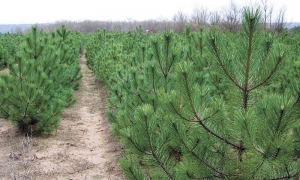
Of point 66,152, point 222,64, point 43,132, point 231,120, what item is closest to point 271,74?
point 222,64

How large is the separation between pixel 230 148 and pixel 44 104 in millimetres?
4833

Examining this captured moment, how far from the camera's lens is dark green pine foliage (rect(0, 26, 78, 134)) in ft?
21.4

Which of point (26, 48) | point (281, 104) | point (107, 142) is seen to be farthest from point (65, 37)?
point (281, 104)

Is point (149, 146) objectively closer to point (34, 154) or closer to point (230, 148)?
point (230, 148)

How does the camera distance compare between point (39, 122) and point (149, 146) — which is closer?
point (149, 146)

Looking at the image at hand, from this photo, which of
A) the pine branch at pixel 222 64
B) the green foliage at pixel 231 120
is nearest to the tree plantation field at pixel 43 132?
the green foliage at pixel 231 120

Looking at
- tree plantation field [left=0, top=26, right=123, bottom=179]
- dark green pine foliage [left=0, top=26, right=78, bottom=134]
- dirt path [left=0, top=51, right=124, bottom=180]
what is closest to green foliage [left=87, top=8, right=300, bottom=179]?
dirt path [left=0, top=51, right=124, bottom=180]

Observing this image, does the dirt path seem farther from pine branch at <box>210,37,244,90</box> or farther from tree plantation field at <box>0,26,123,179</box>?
pine branch at <box>210,37,244,90</box>

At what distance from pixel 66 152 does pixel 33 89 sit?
125cm

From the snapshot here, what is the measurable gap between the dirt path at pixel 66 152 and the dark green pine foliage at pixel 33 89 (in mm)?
375

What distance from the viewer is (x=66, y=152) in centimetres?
659

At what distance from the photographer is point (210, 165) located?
2861 millimetres

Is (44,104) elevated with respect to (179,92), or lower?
lower

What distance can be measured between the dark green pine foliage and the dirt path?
1.23ft
